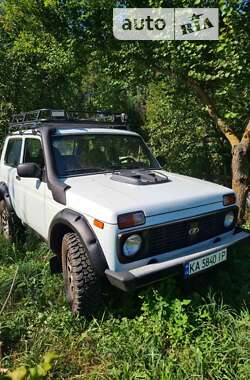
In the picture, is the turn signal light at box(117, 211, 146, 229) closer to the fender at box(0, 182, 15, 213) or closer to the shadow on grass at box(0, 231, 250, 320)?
the shadow on grass at box(0, 231, 250, 320)

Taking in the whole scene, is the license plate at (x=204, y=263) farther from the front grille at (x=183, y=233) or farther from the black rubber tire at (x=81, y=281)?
the black rubber tire at (x=81, y=281)

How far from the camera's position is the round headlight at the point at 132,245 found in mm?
3016

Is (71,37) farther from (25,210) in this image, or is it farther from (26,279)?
(26,279)

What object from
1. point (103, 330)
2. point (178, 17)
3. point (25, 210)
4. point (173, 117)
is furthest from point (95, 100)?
point (103, 330)

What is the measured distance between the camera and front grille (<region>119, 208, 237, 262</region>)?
310 centimetres

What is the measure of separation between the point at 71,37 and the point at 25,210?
13.3 ft

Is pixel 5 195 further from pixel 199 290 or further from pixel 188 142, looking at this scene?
pixel 188 142

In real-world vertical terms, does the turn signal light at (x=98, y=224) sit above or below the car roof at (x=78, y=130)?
below

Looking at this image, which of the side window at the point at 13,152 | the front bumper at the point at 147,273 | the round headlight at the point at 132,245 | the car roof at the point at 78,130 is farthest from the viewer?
the side window at the point at 13,152

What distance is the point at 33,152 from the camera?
15.3 feet

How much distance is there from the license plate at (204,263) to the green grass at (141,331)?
283 millimetres

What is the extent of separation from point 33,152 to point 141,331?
2.67m

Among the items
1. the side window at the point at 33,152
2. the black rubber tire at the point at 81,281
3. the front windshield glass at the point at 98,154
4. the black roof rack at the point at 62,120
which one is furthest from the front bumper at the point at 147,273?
the black roof rack at the point at 62,120

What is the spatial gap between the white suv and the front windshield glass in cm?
1
